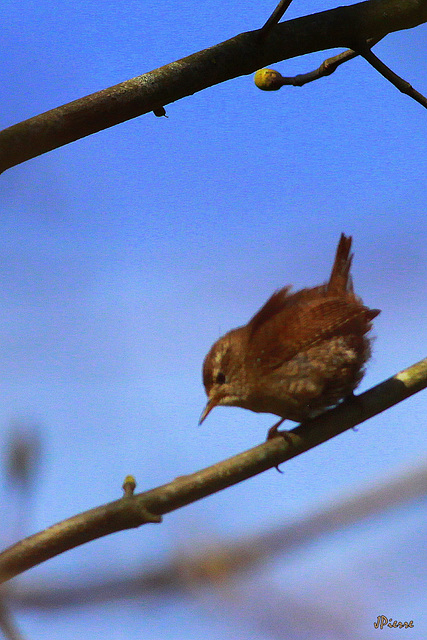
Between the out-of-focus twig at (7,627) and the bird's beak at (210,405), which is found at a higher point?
the bird's beak at (210,405)

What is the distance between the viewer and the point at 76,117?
272cm

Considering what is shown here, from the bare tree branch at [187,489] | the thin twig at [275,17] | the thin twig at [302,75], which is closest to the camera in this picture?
the bare tree branch at [187,489]

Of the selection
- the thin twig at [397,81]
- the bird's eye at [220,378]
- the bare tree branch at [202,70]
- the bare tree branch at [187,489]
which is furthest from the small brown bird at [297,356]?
the bare tree branch at [202,70]

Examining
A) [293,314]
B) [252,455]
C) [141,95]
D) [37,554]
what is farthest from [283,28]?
[37,554]

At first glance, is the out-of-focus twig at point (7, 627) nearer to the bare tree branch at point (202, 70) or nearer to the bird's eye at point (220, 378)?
the bare tree branch at point (202, 70)

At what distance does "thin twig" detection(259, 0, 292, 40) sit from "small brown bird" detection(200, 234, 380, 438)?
154 centimetres

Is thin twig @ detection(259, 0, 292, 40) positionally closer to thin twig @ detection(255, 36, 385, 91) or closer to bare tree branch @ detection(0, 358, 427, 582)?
thin twig @ detection(255, 36, 385, 91)

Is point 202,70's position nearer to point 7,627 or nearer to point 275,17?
point 275,17

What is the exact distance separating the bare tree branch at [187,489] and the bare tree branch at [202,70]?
1.31m

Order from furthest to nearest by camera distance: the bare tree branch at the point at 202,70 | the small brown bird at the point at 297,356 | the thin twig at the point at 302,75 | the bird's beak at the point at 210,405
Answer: the bird's beak at the point at 210,405
the small brown bird at the point at 297,356
the thin twig at the point at 302,75
the bare tree branch at the point at 202,70

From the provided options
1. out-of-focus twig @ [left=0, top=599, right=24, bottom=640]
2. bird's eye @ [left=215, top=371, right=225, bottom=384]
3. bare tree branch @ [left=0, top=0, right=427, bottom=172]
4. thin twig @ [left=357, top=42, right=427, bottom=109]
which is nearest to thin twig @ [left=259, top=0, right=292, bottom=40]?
bare tree branch @ [left=0, top=0, right=427, bottom=172]

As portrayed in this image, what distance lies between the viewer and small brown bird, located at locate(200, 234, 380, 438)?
12.6ft

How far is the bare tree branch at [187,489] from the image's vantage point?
2.42m

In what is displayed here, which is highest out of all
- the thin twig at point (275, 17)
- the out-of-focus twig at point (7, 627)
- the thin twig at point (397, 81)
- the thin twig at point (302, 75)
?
the thin twig at point (302, 75)
